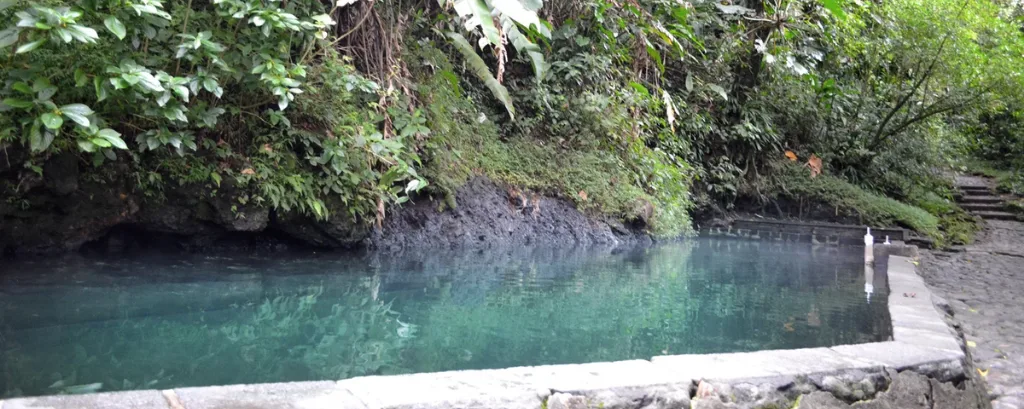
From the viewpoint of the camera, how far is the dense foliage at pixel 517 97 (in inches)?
192

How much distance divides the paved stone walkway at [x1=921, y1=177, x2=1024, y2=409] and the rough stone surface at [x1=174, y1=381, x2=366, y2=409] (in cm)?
372

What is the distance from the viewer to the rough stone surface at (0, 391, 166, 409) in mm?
1942

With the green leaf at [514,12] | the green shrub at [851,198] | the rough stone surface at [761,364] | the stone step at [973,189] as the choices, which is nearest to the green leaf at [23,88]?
the green leaf at [514,12]

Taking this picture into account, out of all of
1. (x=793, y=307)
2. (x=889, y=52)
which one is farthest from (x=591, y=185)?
(x=889, y=52)

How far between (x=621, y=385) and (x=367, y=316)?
2.47 m

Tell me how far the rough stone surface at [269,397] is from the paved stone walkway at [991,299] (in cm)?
372

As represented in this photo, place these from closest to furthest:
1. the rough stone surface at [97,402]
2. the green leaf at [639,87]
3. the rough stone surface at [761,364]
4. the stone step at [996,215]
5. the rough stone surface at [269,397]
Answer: the rough stone surface at [97,402] < the rough stone surface at [269,397] < the rough stone surface at [761,364] < the green leaf at [639,87] < the stone step at [996,215]

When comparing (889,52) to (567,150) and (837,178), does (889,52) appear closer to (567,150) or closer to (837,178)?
(837,178)

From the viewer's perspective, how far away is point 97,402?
203cm

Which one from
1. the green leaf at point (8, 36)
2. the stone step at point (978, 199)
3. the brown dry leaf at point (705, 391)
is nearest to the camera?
the brown dry leaf at point (705, 391)

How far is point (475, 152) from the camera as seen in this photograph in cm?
896

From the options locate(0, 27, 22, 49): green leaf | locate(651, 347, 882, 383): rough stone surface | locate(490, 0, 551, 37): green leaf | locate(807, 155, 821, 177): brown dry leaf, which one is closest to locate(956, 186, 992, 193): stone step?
locate(807, 155, 821, 177): brown dry leaf

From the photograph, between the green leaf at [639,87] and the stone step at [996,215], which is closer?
the green leaf at [639,87]

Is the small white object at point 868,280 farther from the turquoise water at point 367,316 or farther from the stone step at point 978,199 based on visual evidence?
the stone step at point 978,199
